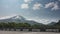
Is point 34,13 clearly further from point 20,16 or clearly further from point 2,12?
point 2,12

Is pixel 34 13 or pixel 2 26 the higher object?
pixel 34 13

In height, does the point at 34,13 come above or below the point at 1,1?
below

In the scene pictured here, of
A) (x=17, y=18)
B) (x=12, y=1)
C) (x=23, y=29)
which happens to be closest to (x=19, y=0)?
(x=12, y=1)

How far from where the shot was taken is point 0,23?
2648 mm

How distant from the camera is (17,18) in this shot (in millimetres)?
2578

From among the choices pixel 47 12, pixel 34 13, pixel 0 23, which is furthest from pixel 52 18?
pixel 0 23

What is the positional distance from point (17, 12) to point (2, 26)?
392 mm

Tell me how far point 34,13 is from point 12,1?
46 centimetres

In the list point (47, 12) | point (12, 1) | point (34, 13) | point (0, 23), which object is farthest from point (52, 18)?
point (0, 23)

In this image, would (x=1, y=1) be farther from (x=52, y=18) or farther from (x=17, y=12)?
(x=52, y=18)

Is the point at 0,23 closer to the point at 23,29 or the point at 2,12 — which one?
the point at 2,12

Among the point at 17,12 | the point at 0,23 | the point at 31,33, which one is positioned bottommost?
the point at 31,33

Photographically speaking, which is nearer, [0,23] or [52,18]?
[52,18]

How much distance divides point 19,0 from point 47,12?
21.4 inches
